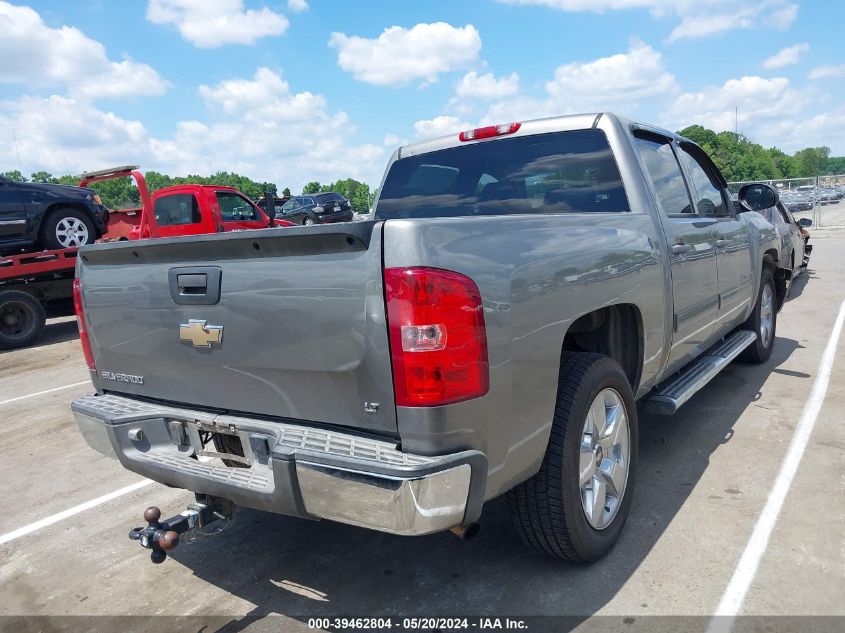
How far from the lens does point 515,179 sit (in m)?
3.83

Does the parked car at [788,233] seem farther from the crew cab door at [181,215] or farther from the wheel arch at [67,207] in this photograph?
the wheel arch at [67,207]

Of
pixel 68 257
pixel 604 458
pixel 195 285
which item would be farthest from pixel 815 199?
pixel 195 285

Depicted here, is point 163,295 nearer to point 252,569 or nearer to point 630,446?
point 252,569

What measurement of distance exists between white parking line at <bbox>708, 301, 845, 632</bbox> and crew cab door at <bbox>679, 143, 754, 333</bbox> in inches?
31.6

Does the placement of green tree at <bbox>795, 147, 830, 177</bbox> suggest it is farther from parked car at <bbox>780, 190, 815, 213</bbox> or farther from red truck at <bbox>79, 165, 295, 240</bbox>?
red truck at <bbox>79, 165, 295, 240</bbox>

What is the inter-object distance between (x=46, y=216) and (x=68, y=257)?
0.82 meters

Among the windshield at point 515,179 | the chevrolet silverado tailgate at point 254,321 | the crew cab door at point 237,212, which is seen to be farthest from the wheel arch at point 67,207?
the chevrolet silverado tailgate at point 254,321

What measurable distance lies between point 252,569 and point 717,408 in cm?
350

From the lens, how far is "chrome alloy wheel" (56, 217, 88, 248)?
1062 cm

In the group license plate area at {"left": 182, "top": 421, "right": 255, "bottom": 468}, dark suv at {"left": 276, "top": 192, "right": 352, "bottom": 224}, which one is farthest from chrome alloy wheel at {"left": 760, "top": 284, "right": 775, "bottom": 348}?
dark suv at {"left": 276, "top": 192, "right": 352, "bottom": 224}

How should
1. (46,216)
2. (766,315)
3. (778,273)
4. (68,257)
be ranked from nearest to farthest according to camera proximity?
(766,315)
(778,273)
(68,257)
(46,216)

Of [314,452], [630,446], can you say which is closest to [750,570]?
[630,446]

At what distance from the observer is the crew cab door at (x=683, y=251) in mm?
3654

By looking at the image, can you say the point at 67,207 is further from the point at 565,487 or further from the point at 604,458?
the point at 565,487
